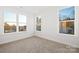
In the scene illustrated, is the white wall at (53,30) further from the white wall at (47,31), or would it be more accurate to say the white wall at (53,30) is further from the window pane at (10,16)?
the window pane at (10,16)

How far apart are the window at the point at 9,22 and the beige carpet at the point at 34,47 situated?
0.32 metres

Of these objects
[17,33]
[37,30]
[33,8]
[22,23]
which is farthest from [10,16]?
[37,30]

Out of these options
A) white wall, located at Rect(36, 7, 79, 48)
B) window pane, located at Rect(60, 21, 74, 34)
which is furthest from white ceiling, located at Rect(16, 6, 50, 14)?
window pane, located at Rect(60, 21, 74, 34)

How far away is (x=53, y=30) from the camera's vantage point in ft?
7.91

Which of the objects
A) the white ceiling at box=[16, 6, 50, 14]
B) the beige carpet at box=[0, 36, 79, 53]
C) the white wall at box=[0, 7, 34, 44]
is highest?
the white ceiling at box=[16, 6, 50, 14]

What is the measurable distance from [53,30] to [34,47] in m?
0.64

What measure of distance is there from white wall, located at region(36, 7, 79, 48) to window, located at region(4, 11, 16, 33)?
1.97ft

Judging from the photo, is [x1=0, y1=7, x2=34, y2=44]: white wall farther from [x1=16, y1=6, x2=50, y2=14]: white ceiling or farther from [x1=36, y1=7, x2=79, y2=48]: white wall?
[x1=36, y1=7, x2=79, y2=48]: white wall

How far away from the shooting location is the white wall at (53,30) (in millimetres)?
2314

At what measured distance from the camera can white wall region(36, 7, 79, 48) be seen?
2.31m
